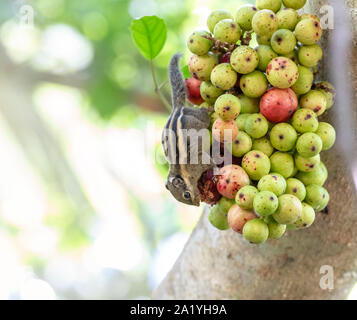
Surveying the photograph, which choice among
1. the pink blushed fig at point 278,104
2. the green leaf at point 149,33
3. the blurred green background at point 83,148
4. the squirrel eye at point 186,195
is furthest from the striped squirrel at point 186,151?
the blurred green background at point 83,148

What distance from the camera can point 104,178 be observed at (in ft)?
16.3

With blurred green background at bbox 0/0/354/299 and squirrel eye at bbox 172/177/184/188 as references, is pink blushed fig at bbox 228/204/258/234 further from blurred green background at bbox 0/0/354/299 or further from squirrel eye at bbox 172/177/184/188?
blurred green background at bbox 0/0/354/299

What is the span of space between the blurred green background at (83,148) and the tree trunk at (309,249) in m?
1.38

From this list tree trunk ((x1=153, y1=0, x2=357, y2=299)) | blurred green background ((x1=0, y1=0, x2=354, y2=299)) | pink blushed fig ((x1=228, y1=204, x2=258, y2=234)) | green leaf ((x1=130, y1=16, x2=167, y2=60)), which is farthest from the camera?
blurred green background ((x1=0, y1=0, x2=354, y2=299))

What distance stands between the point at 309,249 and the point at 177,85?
0.61 metres

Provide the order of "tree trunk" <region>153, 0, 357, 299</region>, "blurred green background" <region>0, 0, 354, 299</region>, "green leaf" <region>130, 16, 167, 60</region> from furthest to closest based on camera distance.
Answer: "blurred green background" <region>0, 0, 354, 299</region> < "green leaf" <region>130, 16, 167, 60</region> < "tree trunk" <region>153, 0, 357, 299</region>

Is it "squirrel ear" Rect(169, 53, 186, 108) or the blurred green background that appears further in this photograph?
the blurred green background

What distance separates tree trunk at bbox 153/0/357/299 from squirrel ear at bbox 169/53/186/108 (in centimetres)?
33

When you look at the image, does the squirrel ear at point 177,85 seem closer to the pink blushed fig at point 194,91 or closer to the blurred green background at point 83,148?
the pink blushed fig at point 194,91

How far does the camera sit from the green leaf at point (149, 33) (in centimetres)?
148

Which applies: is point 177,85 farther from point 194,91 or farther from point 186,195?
point 186,195

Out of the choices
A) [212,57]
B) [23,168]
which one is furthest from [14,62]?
[212,57]

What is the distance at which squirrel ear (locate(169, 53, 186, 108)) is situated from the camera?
125 cm

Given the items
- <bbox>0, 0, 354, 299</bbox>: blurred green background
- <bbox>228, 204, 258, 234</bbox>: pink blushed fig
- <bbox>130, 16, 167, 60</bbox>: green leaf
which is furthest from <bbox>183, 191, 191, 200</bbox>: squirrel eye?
<bbox>0, 0, 354, 299</bbox>: blurred green background
